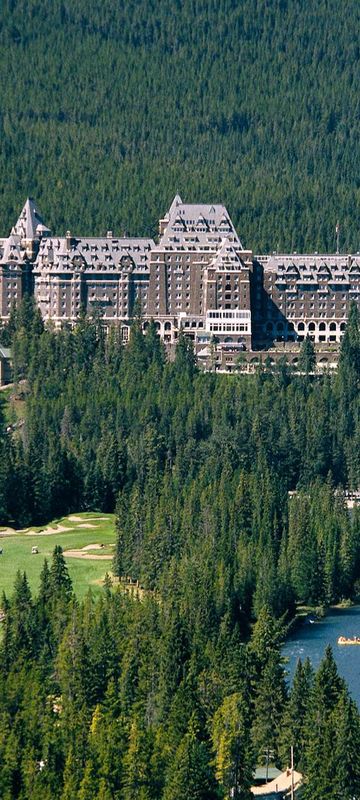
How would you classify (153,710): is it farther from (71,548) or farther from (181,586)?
(71,548)

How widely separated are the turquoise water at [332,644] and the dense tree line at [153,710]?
3.51m

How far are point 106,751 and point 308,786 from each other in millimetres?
7981

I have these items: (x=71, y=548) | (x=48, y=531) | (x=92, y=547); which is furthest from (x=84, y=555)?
(x=48, y=531)

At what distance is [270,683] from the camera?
114 meters

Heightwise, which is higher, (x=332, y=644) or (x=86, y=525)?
(x=86, y=525)

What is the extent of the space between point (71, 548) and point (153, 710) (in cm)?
4551

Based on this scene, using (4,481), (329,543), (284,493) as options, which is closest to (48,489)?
(4,481)

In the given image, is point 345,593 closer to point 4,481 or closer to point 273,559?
point 273,559

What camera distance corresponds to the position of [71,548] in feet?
518

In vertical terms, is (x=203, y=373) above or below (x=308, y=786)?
above

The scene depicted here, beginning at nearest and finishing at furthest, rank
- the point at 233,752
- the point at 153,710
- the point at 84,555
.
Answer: the point at 233,752
the point at 153,710
the point at 84,555

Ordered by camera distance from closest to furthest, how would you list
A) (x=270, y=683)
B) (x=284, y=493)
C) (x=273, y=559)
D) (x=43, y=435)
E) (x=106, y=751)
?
1. (x=106, y=751)
2. (x=270, y=683)
3. (x=273, y=559)
4. (x=284, y=493)
5. (x=43, y=435)

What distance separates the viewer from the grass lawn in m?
147

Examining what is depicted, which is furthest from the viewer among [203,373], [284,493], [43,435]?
[203,373]
